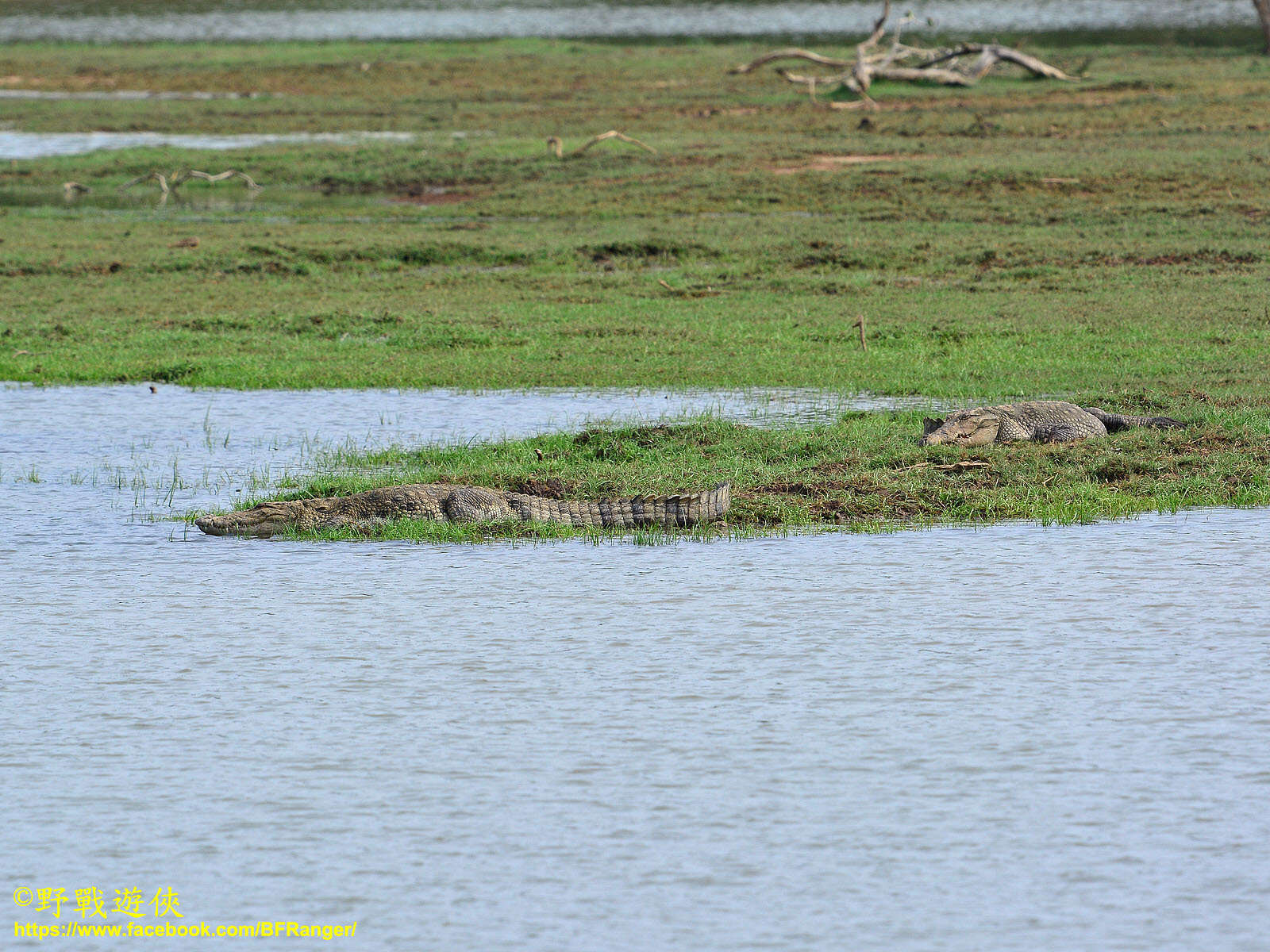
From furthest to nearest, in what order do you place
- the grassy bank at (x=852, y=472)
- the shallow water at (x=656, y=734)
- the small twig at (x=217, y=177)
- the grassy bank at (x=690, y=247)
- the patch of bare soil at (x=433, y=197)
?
1. the small twig at (x=217, y=177)
2. the patch of bare soil at (x=433, y=197)
3. the grassy bank at (x=690, y=247)
4. the grassy bank at (x=852, y=472)
5. the shallow water at (x=656, y=734)

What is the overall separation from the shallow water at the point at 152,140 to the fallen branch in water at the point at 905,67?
8273 mm

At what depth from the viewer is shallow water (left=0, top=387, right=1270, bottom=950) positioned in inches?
182

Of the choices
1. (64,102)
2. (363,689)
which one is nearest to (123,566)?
(363,689)

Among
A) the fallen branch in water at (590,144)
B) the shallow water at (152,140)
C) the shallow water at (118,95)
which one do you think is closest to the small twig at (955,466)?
the fallen branch in water at (590,144)

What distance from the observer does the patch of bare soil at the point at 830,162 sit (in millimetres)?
23516

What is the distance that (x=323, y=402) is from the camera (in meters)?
12.1

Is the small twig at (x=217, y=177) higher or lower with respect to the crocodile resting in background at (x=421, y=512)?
higher

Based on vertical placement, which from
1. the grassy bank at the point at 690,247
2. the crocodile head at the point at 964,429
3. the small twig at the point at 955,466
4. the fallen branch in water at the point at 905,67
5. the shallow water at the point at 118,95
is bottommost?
the small twig at the point at 955,466

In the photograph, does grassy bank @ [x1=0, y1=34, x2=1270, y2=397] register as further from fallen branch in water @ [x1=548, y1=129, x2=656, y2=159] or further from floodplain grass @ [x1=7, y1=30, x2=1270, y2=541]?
fallen branch in water @ [x1=548, y1=129, x2=656, y2=159]

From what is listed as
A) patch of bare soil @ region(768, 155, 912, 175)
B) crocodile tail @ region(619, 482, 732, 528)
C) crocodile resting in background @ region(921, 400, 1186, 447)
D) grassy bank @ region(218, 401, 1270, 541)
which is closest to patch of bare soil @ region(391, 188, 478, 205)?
patch of bare soil @ region(768, 155, 912, 175)

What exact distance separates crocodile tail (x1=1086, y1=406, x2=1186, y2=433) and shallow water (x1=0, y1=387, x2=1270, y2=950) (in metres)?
1.40

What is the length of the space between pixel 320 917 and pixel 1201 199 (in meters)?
17.9

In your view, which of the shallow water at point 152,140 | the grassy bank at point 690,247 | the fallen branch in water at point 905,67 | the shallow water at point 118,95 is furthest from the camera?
the shallow water at point 118,95

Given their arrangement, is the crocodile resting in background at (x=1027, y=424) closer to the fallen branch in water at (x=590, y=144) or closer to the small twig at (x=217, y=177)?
the fallen branch in water at (x=590, y=144)
